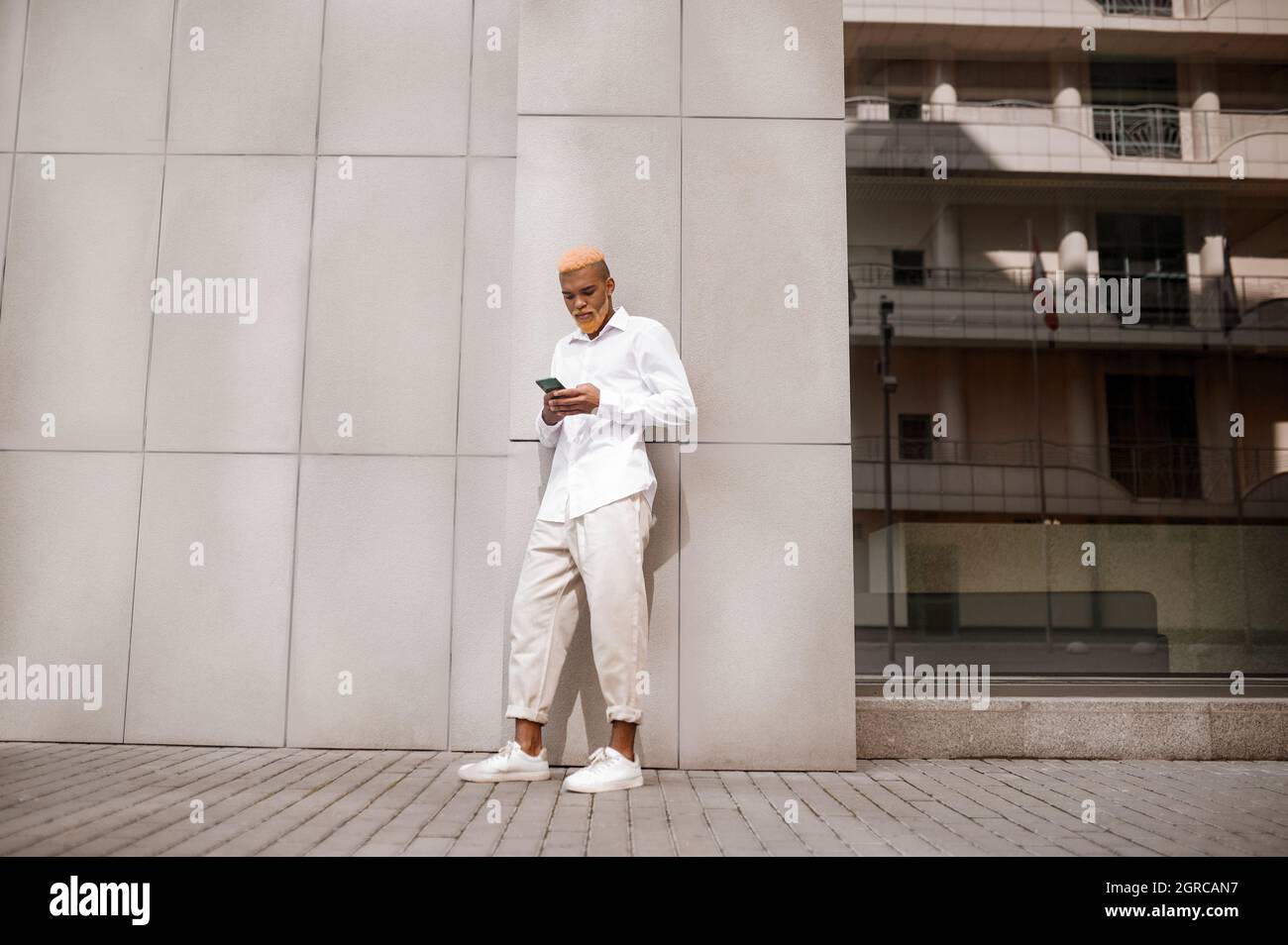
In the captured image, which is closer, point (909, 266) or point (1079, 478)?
point (1079, 478)

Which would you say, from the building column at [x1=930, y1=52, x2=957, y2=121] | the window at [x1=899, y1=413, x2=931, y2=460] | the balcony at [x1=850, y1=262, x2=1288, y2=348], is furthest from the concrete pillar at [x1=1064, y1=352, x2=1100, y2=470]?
the building column at [x1=930, y1=52, x2=957, y2=121]

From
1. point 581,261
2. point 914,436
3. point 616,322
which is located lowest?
point 616,322

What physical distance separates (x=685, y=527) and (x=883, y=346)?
11410mm

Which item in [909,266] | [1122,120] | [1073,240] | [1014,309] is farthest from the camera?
[1014,309]

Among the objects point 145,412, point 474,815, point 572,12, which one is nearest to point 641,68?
point 572,12

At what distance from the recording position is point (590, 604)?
4531 mm

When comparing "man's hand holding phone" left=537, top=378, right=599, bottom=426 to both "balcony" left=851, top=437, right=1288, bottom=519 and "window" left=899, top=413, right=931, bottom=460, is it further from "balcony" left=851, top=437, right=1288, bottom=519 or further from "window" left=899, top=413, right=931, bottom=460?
"window" left=899, top=413, right=931, bottom=460

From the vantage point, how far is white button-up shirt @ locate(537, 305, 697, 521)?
4.54m

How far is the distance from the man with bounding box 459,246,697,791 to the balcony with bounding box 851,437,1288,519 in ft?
27.3

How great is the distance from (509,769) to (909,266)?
12206 mm

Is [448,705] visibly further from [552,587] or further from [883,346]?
[883,346]

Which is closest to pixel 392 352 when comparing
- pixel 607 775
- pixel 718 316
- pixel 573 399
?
pixel 573 399

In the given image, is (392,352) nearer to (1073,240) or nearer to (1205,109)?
(1205,109)

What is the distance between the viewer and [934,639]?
9.96 meters
